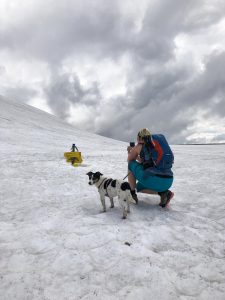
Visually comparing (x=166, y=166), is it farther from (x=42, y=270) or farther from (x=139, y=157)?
(x=42, y=270)

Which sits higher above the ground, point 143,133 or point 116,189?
point 143,133

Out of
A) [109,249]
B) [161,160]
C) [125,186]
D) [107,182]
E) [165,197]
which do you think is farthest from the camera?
[165,197]

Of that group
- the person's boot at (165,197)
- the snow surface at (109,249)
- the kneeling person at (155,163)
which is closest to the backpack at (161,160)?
the kneeling person at (155,163)

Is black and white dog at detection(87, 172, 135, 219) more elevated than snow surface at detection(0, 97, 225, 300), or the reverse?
black and white dog at detection(87, 172, 135, 219)

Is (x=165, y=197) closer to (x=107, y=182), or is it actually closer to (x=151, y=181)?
(x=151, y=181)

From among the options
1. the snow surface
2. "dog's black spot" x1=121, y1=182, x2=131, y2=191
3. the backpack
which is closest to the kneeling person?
the backpack

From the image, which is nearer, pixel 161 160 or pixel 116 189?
pixel 116 189

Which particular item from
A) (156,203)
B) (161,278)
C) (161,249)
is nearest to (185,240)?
(161,249)

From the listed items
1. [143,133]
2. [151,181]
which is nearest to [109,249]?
[151,181]

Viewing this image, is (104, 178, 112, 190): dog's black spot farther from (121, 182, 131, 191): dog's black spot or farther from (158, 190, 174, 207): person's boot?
(158, 190, 174, 207): person's boot

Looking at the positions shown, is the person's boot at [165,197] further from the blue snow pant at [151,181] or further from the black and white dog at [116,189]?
the black and white dog at [116,189]

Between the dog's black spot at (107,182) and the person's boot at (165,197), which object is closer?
the dog's black spot at (107,182)

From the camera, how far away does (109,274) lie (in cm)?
355

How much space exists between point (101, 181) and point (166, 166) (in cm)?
184
